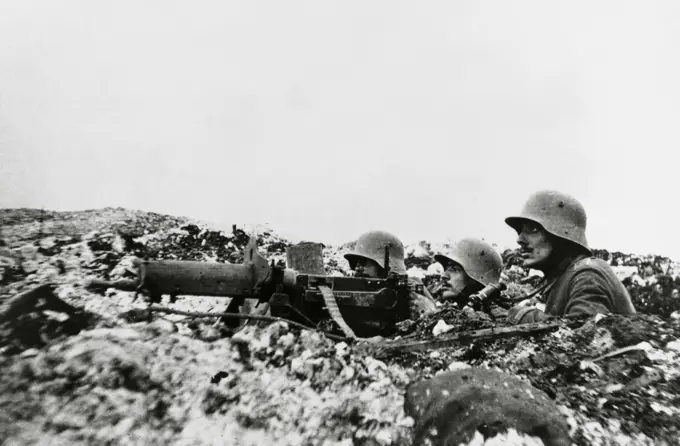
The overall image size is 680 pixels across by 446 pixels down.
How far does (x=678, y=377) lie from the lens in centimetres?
286

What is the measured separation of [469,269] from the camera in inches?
268

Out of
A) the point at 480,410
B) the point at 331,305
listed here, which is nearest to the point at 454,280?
the point at 331,305

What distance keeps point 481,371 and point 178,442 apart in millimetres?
1608

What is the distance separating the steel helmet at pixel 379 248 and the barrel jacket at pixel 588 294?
10.1 feet

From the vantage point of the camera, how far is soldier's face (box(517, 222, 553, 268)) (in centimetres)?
491

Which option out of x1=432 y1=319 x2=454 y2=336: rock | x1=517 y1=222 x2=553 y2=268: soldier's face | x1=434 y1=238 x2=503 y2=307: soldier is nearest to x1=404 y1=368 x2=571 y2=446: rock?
x1=432 y1=319 x2=454 y2=336: rock

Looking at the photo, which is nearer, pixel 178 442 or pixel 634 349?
pixel 178 442

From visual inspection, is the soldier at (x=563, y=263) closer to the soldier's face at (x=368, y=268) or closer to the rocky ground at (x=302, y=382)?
the rocky ground at (x=302, y=382)

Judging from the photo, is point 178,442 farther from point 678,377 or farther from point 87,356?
point 678,377

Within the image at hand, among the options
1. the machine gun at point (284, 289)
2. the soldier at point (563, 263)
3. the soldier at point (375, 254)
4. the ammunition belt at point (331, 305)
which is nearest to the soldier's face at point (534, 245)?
the soldier at point (563, 263)

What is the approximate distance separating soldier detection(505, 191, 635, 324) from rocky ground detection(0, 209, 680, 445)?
52 cm

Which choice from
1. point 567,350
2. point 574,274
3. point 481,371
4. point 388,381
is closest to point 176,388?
point 388,381

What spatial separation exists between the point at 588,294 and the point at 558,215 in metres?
1.08

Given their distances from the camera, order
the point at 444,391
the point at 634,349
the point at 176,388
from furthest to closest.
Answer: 1. the point at 634,349
2. the point at 176,388
3. the point at 444,391
